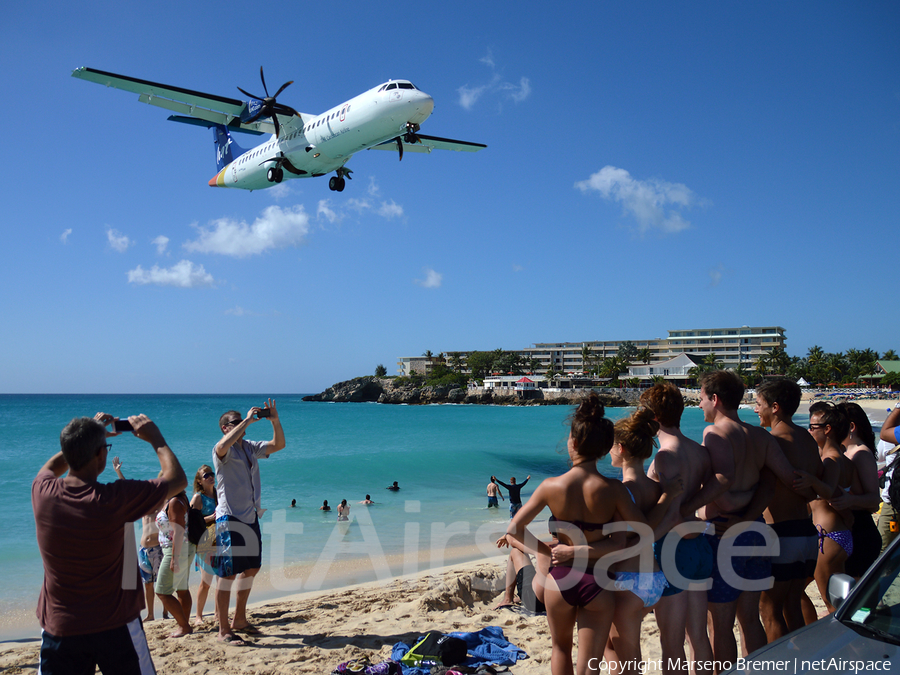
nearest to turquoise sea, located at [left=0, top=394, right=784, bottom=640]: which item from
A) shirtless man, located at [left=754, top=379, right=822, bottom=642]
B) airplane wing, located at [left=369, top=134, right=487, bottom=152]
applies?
shirtless man, located at [left=754, top=379, right=822, bottom=642]

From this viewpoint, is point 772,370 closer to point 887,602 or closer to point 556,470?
point 556,470

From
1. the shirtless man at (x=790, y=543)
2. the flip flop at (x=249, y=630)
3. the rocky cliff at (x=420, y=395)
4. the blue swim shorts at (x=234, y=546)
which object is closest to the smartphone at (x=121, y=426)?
the blue swim shorts at (x=234, y=546)

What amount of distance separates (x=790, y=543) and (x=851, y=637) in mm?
1242

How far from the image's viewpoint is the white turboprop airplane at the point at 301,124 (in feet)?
48.6

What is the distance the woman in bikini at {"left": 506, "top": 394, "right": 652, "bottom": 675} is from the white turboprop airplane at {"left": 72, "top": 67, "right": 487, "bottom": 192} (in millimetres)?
13550

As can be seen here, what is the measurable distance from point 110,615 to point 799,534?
3667 millimetres

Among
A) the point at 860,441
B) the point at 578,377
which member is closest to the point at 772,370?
the point at 578,377

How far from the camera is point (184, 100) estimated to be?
1855 centimetres

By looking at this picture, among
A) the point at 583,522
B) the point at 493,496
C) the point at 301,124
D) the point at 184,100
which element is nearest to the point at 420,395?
the point at 184,100

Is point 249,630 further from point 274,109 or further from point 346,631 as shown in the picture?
point 274,109

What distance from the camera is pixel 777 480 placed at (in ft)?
11.2

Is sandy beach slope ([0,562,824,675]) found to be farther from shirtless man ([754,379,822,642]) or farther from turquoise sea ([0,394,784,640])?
turquoise sea ([0,394,784,640])

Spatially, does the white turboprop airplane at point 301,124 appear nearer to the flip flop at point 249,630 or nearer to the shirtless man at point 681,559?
the flip flop at point 249,630

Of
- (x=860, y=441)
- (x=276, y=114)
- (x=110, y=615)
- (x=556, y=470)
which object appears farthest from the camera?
(x=556, y=470)
